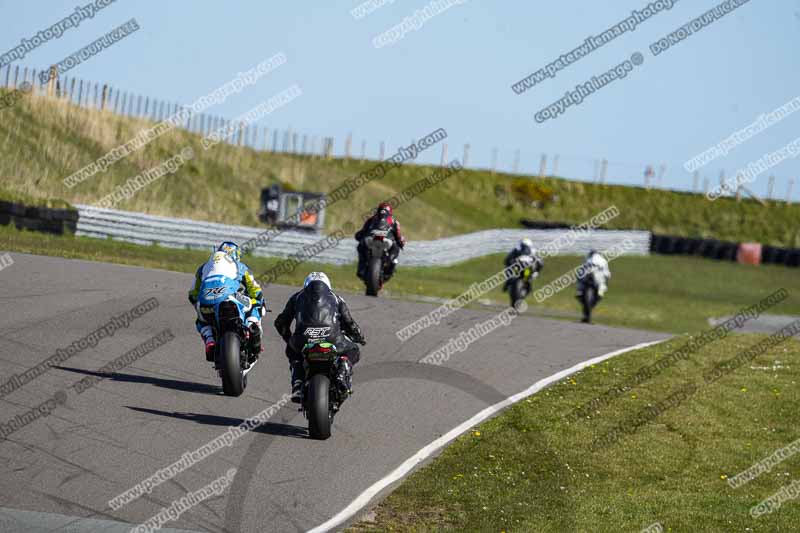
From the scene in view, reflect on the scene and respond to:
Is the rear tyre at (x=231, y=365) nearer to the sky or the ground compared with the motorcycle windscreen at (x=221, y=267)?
nearer to the ground

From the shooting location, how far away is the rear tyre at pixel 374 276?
19.6 m

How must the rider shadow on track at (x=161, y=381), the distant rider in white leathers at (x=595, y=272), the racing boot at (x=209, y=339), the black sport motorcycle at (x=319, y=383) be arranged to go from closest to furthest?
the black sport motorcycle at (x=319, y=383) < the racing boot at (x=209, y=339) < the rider shadow on track at (x=161, y=381) < the distant rider in white leathers at (x=595, y=272)

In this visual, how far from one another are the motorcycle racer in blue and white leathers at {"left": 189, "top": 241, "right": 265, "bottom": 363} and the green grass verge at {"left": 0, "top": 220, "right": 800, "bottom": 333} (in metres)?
9.63

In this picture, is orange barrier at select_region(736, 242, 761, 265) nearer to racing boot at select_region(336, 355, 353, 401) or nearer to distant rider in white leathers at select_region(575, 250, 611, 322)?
distant rider in white leathers at select_region(575, 250, 611, 322)

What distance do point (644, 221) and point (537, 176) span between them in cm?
776

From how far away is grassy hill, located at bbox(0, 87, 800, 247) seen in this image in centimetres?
3409

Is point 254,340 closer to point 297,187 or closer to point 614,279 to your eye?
point 614,279

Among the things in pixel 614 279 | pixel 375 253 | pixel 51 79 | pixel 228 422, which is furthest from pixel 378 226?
pixel 51 79

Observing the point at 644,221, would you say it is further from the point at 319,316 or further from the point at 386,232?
the point at 319,316

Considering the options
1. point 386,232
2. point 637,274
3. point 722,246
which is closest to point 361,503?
point 386,232

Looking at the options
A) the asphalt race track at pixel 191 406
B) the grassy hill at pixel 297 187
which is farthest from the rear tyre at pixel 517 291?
the grassy hill at pixel 297 187

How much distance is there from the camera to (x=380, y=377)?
531 inches

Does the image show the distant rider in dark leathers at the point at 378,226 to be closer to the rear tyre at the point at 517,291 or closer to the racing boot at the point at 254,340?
the rear tyre at the point at 517,291

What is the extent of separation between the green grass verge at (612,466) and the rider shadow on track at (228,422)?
126 cm
